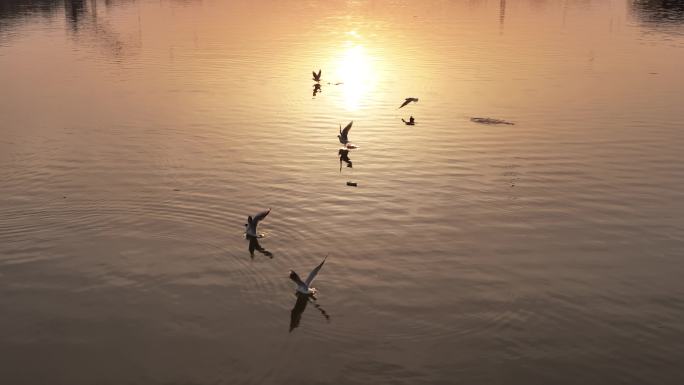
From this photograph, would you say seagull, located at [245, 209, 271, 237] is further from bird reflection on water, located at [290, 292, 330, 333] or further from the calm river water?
bird reflection on water, located at [290, 292, 330, 333]

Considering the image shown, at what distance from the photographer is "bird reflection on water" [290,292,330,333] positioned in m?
14.9

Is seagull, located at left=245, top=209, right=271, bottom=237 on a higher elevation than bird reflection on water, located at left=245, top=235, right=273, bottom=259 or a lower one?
higher

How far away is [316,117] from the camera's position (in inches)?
1314

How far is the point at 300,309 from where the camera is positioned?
50.4 feet

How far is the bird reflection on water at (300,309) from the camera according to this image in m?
14.9

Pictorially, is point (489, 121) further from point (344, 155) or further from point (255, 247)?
point (255, 247)

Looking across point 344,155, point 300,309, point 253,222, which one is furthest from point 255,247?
point 344,155

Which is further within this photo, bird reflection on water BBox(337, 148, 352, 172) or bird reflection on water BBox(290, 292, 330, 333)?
bird reflection on water BBox(337, 148, 352, 172)

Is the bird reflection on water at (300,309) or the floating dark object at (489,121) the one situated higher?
the floating dark object at (489,121)

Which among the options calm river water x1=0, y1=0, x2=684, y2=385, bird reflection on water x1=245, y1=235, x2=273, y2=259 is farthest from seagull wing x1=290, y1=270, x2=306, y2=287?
bird reflection on water x1=245, y1=235, x2=273, y2=259

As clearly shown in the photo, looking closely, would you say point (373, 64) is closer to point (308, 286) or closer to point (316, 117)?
point (316, 117)

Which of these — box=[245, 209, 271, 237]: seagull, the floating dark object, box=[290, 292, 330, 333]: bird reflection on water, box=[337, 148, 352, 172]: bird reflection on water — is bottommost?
box=[290, 292, 330, 333]: bird reflection on water

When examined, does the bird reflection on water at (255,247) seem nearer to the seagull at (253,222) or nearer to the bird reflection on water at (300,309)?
the seagull at (253,222)

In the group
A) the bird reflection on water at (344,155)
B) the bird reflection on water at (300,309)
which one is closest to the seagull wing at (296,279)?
the bird reflection on water at (300,309)
